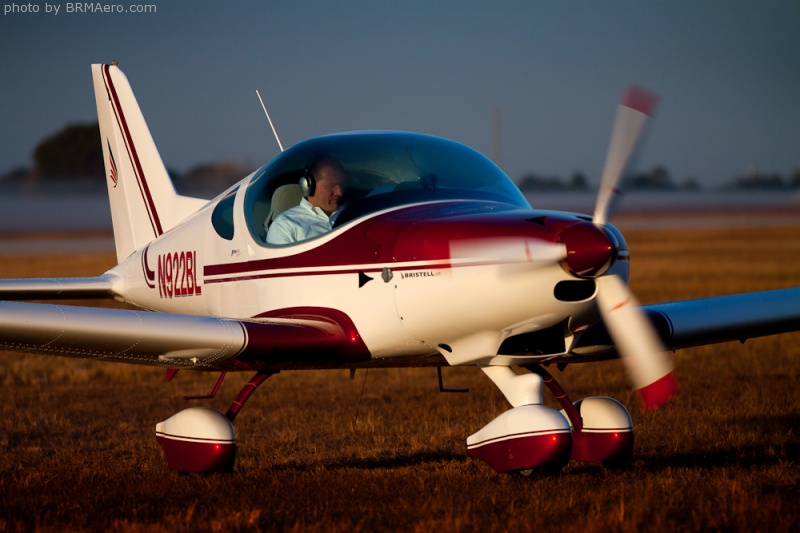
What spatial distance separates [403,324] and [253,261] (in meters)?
1.58

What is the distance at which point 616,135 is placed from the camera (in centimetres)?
768

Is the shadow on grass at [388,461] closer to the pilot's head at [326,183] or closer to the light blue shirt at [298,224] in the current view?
the light blue shirt at [298,224]

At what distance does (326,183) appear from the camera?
8.09 metres

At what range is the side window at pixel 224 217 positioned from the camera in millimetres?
8906

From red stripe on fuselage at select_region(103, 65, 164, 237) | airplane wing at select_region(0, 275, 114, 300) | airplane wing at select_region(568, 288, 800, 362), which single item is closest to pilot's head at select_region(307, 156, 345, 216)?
airplane wing at select_region(568, 288, 800, 362)

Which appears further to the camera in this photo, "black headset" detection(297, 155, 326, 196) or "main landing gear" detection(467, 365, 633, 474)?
"black headset" detection(297, 155, 326, 196)

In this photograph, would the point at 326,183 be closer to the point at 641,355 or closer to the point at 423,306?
the point at 423,306

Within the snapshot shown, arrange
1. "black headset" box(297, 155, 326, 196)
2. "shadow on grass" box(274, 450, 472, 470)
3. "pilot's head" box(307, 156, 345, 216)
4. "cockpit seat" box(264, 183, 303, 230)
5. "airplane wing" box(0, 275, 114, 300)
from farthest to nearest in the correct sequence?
"airplane wing" box(0, 275, 114, 300), "cockpit seat" box(264, 183, 303, 230), "shadow on grass" box(274, 450, 472, 470), "black headset" box(297, 155, 326, 196), "pilot's head" box(307, 156, 345, 216)

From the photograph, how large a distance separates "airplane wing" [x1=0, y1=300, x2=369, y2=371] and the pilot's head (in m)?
0.83

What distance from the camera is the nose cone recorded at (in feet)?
21.6

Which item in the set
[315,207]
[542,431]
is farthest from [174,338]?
[542,431]

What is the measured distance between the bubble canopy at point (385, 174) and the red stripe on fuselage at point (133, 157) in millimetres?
3575

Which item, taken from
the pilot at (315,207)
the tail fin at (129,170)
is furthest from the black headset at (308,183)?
the tail fin at (129,170)

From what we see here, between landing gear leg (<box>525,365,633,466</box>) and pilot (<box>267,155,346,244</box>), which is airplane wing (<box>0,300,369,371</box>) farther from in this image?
landing gear leg (<box>525,365,633,466</box>)
